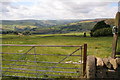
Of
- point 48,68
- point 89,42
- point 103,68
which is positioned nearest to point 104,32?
point 89,42

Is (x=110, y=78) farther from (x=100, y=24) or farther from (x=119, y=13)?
(x=100, y=24)

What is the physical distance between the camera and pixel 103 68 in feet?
19.5

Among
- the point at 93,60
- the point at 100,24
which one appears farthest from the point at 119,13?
the point at 100,24

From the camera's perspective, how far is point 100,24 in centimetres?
3678

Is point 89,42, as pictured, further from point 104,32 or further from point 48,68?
point 48,68

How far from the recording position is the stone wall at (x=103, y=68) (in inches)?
230

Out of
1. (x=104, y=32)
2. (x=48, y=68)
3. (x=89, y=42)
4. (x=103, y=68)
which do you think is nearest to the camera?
(x=103, y=68)

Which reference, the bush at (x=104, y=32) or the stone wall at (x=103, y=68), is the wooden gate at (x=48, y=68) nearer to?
the stone wall at (x=103, y=68)

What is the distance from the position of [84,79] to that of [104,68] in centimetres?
111

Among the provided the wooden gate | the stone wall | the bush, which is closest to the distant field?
the bush

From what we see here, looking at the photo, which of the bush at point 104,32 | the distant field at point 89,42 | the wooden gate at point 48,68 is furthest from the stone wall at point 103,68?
the bush at point 104,32

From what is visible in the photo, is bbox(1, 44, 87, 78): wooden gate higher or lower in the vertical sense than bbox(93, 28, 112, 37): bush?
lower

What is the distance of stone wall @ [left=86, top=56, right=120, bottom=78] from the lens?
583 cm

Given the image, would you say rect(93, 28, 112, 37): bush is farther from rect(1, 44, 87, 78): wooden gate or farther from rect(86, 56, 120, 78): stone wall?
rect(86, 56, 120, 78): stone wall
